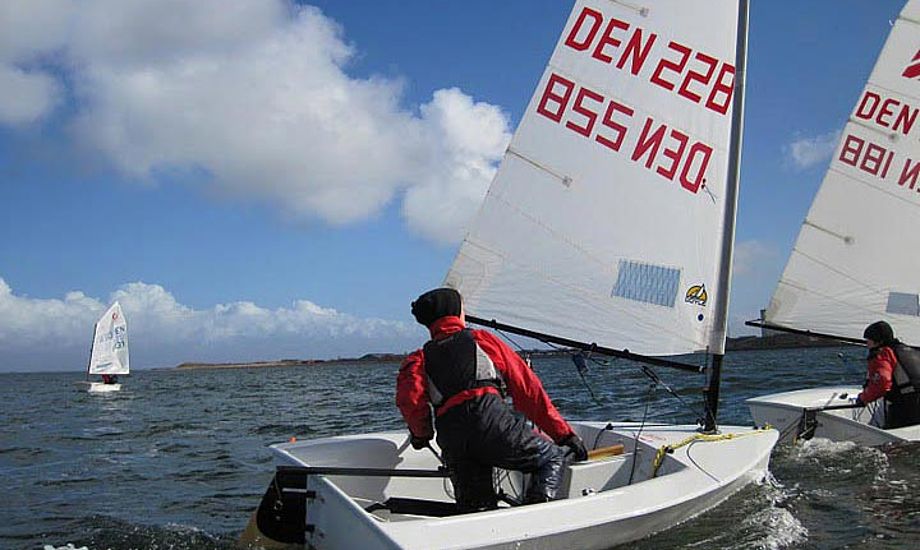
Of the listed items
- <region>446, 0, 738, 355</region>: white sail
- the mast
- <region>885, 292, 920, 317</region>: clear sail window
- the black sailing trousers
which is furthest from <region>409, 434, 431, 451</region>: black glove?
<region>885, 292, 920, 317</region>: clear sail window

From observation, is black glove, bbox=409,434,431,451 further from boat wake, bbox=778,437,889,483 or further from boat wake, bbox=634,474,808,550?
boat wake, bbox=778,437,889,483

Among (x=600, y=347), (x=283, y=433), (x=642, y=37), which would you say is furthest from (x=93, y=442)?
(x=642, y=37)

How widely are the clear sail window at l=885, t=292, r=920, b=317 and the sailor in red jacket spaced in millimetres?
6821

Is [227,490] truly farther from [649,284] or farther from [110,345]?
[110,345]

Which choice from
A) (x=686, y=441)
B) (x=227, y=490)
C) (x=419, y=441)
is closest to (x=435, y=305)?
(x=419, y=441)

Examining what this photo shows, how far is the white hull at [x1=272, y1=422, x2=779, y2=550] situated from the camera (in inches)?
133

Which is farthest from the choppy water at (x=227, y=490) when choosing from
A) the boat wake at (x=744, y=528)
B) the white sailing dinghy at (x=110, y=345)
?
the white sailing dinghy at (x=110, y=345)

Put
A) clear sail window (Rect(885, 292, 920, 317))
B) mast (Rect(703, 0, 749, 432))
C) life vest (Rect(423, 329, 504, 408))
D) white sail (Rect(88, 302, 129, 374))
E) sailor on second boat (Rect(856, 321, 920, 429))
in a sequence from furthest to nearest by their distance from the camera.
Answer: white sail (Rect(88, 302, 129, 374)), clear sail window (Rect(885, 292, 920, 317)), sailor on second boat (Rect(856, 321, 920, 429)), mast (Rect(703, 0, 749, 432)), life vest (Rect(423, 329, 504, 408))

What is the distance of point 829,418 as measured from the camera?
25.7ft

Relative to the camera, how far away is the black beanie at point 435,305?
4.07 meters

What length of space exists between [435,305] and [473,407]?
1.86 ft

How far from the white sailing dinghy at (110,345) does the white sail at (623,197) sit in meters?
31.5

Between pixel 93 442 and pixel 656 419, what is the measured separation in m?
8.61

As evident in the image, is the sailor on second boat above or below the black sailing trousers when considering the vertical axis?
above
